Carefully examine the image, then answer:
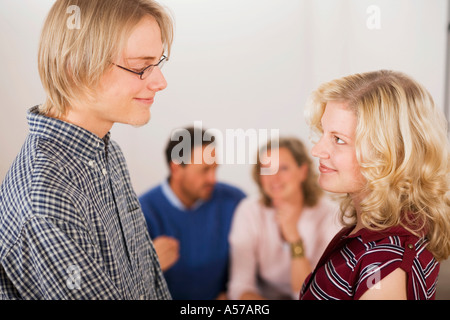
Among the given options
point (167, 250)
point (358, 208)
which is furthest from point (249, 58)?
point (167, 250)

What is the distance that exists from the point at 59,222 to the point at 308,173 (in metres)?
1.08

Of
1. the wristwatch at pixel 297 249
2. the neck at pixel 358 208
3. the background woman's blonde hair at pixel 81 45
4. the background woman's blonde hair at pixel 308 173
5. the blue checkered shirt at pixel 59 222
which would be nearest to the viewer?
the blue checkered shirt at pixel 59 222

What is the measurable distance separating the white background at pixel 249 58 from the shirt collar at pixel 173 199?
84mm

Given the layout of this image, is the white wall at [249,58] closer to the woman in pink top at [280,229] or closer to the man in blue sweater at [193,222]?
the man in blue sweater at [193,222]

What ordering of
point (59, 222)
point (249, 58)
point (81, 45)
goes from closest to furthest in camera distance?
point (59, 222) < point (81, 45) < point (249, 58)

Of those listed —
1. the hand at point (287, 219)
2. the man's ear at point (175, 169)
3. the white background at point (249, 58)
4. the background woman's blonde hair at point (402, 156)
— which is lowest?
the hand at point (287, 219)

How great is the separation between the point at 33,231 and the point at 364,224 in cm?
66

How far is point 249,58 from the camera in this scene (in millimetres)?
1459

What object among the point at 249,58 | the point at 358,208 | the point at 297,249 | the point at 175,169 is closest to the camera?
the point at 358,208

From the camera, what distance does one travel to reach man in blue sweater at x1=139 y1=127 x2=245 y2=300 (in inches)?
65.1

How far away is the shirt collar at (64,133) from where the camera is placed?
0.95 m

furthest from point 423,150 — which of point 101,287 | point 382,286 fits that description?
point 101,287

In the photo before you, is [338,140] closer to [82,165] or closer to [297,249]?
[82,165]

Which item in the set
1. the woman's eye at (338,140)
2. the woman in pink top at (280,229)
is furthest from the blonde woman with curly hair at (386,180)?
the woman in pink top at (280,229)
